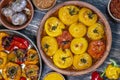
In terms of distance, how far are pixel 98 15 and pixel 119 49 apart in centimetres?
23

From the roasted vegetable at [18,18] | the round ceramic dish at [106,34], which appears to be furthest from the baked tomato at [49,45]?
the roasted vegetable at [18,18]

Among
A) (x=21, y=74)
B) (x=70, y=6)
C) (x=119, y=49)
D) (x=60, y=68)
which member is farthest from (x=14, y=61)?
(x=119, y=49)

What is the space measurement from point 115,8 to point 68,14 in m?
0.23

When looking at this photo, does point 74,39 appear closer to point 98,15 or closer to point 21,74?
point 98,15

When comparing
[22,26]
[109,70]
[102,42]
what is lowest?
[109,70]

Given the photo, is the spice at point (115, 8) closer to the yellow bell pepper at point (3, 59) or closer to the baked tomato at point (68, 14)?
the baked tomato at point (68, 14)

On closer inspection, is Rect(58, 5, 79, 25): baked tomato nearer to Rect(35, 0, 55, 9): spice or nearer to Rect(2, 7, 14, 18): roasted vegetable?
Rect(35, 0, 55, 9): spice

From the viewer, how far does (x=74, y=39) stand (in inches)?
89.0

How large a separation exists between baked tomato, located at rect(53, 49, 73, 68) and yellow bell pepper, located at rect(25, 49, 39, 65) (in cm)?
9

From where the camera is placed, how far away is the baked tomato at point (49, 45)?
7.40 ft

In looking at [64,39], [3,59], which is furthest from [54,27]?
[3,59]

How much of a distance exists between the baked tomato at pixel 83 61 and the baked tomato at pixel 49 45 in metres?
0.12

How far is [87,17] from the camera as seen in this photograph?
2227mm

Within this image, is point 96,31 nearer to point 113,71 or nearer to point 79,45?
point 79,45
